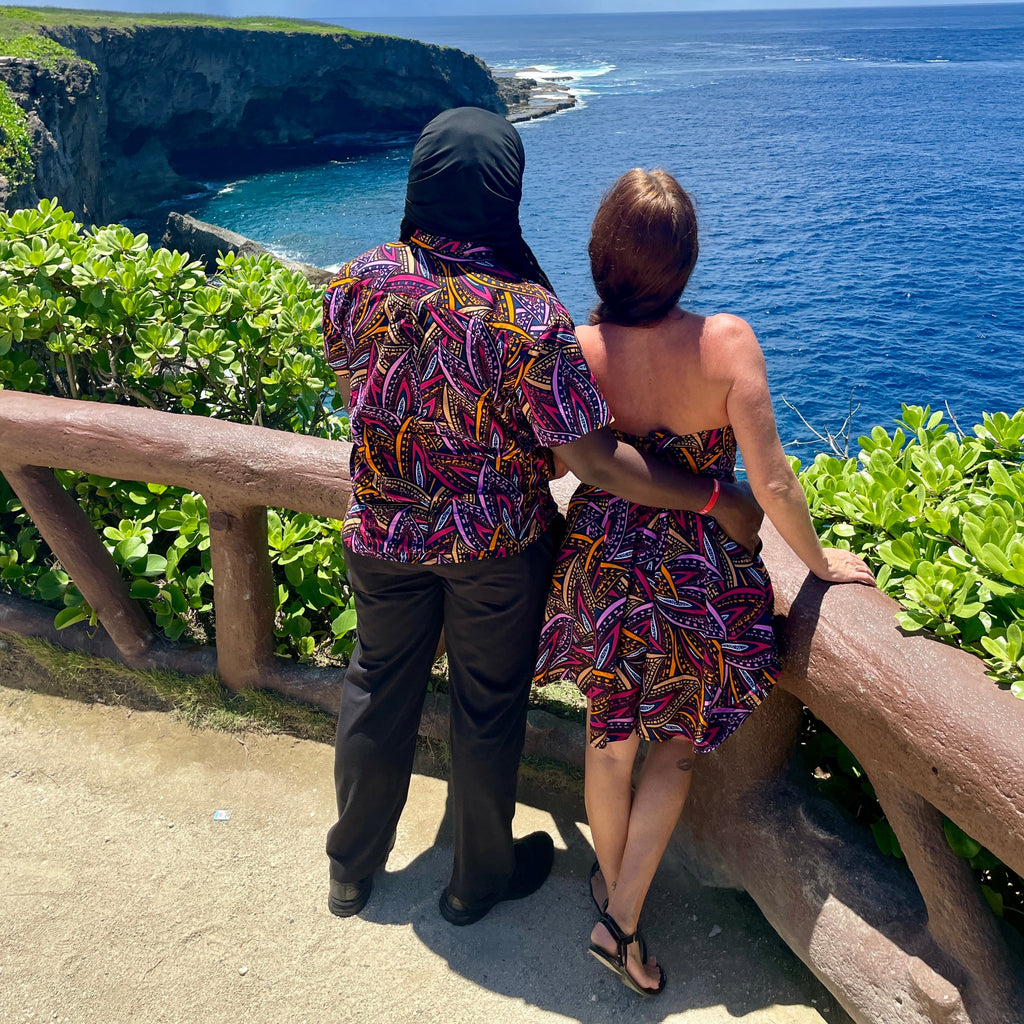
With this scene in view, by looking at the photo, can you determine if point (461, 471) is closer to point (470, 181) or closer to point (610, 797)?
point (470, 181)

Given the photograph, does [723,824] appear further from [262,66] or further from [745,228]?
[262,66]

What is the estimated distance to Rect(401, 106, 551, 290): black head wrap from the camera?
5.99 ft

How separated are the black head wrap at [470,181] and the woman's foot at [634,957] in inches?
62.0

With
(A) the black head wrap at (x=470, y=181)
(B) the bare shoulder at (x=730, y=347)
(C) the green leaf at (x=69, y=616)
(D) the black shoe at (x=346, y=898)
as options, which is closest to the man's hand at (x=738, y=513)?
(B) the bare shoulder at (x=730, y=347)

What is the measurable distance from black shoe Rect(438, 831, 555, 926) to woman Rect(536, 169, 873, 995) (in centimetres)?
30

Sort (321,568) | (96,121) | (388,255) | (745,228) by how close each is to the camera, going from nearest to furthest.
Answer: (388,255)
(321,568)
(96,121)
(745,228)

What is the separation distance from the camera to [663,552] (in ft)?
6.91

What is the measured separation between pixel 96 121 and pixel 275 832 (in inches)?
1435

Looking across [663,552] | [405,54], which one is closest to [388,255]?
[663,552]

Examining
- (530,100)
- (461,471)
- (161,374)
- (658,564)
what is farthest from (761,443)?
(530,100)

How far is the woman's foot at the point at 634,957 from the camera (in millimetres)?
2279

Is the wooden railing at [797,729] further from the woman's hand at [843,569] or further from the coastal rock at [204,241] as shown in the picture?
the coastal rock at [204,241]

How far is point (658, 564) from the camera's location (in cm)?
211

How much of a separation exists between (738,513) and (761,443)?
0.60 feet
